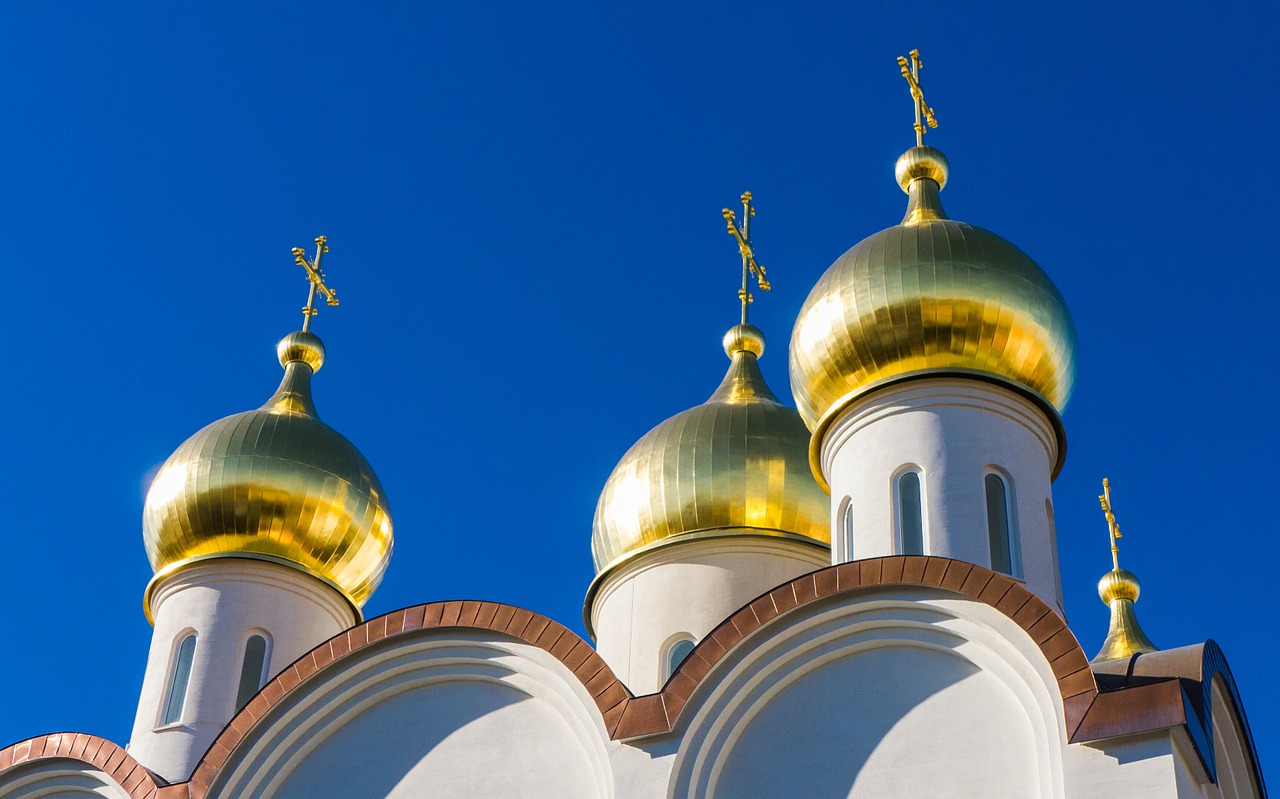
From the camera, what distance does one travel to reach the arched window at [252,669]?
44.7ft

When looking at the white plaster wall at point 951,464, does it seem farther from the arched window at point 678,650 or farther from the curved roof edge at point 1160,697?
the arched window at point 678,650

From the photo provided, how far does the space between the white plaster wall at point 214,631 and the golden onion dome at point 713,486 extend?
7.65 ft

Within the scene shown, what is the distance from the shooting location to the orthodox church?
9.27 metres

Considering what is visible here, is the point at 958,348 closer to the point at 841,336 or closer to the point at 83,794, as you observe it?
the point at 841,336

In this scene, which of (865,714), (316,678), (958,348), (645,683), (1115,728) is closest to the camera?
(1115,728)

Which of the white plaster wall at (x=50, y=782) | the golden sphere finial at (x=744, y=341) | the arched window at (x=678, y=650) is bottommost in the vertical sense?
the white plaster wall at (x=50, y=782)

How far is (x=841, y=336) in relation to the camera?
11.9 metres

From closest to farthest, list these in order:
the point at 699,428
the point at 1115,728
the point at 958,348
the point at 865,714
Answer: the point at 1115,728 → the point at 865,714 → the point at 958,348 → the point at 699,428

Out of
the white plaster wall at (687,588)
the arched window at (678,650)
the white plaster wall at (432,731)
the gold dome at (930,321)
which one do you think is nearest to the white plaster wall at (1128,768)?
the white plaster wall at (432,731)

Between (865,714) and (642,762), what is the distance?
1215mm

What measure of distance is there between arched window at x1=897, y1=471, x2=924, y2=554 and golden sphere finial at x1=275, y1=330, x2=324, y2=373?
6.60 meters

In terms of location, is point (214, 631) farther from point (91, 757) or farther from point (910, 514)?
point (910, 514)

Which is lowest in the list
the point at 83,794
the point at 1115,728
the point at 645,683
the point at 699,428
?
the point at 1115,728

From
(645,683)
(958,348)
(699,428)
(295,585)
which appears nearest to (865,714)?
(958,348)
